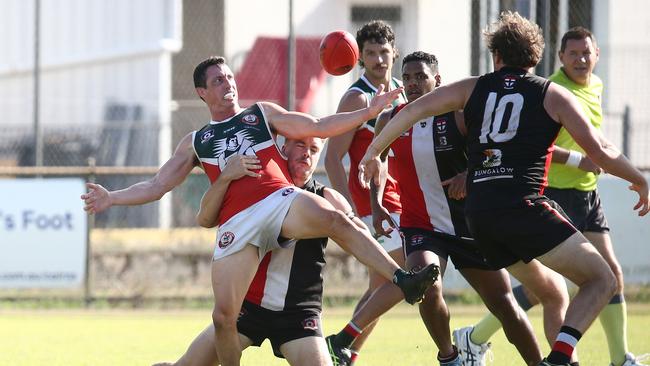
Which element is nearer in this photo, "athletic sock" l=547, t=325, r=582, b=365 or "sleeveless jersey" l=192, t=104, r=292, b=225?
"athletic sock" l=547, t=325, r=582, b=365

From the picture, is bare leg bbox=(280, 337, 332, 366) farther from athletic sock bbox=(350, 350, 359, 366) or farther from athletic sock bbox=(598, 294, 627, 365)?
athletic sock bbox=(598, 294, 627, 365)

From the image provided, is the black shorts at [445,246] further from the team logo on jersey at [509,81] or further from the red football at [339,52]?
the team logo on jersey at [509,81]

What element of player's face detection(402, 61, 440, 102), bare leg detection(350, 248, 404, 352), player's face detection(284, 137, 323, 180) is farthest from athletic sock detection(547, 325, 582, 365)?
player's face detection(402, 61, 440, 102)

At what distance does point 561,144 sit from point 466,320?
4.10 metres

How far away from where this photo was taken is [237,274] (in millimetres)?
6500

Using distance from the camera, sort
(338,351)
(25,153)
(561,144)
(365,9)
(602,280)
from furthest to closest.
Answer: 1. (365,9)
2. (25,153)
3. (561,144)
4. (338,351)
5. (602,280)

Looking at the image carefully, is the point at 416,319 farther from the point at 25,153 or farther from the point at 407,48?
the point at 25,153

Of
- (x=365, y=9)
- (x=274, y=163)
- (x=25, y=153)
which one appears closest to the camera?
(x=274, y=163)

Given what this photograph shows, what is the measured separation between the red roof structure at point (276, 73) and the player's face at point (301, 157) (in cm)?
927

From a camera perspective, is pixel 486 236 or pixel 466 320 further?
pixel 466 320

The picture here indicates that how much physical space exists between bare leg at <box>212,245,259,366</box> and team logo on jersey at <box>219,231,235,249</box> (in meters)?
0.08

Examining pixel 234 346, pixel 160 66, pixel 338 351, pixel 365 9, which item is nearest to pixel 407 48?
pixel 365 9

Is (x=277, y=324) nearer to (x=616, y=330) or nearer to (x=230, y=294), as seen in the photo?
(x=230, y=294)

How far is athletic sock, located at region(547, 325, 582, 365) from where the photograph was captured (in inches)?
245
